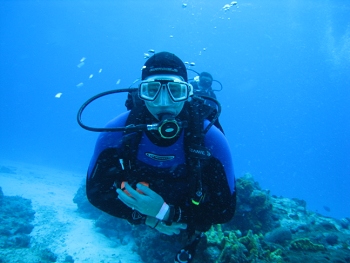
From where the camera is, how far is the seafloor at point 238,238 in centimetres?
539

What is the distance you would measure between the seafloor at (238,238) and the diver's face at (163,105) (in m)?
3.10

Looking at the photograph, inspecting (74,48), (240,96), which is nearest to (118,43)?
(74,48)

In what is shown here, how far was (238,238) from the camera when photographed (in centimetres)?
600

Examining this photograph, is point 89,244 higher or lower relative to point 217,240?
lower

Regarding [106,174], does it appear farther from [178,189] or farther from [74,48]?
[74,48]

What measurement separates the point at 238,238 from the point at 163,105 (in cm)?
454

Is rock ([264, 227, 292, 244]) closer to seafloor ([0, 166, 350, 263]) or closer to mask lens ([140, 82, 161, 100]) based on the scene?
seafloor ([0, 166, 350, 263])

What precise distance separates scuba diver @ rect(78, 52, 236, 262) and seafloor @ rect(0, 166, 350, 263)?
2.33 metres

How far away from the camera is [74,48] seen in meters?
156

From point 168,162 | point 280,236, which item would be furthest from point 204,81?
point 168,162

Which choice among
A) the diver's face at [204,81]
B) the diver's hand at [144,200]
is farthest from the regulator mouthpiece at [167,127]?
the diver's face at [204,81]

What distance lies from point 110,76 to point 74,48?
110ft

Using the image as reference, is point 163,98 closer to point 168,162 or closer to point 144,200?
point 168,162

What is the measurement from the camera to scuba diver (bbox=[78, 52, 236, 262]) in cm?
292
